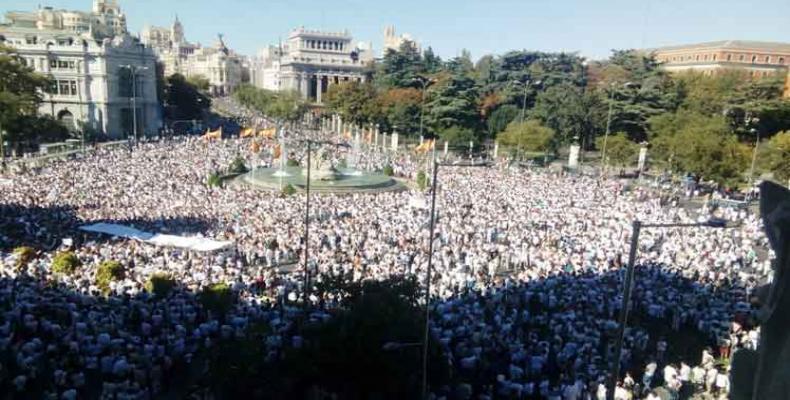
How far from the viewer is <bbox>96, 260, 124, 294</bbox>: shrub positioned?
14.2 meters

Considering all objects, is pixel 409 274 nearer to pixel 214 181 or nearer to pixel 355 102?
pixel 214 181

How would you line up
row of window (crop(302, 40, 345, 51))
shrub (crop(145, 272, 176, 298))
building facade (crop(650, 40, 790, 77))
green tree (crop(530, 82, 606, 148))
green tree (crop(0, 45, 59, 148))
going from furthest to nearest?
row of window (crop(302, 40, 345, 51))
building facade (crop(650, 40, 790, 77))
green tree (crop(530, 82, 606, 148))
green tree (crop(0, 45, 59, 148))
shrub (crop(145, 272, 176, 298))

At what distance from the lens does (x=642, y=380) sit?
11344mm

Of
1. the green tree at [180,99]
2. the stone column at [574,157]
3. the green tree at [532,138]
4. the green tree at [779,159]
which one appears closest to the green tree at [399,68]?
the green tree at [180,99]

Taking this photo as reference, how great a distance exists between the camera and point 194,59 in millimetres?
161375

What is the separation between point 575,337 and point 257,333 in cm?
651

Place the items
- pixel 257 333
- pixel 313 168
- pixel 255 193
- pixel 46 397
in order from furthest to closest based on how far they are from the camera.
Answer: pixel 313 168 < pixel 255 193 < pixel 257 333 < pixel 46 397

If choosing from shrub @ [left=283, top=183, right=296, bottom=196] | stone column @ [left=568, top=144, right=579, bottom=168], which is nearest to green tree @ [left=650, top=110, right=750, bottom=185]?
stone column @ [left=568, top=144, right=579, bottom=168]

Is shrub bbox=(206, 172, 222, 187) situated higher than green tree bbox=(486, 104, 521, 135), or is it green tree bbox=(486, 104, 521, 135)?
green tree bbox=(486, 104, 521, 135)

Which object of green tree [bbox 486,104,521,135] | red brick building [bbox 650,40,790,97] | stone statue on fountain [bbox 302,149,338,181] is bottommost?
stone statue on fountain [bbox 302,149,338,181]

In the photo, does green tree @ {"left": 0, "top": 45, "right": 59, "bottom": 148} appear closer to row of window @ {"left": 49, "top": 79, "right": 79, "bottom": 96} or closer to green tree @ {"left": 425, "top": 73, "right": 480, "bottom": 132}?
row of window @ {"left": 49, "top": 79, "right": 79, "bottom": 96}

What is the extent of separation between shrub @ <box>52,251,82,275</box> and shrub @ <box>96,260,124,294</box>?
48.6 inches

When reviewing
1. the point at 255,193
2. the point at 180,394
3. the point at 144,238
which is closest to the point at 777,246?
the point at 180,394

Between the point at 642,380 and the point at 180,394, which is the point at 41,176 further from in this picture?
the point at 642,380
